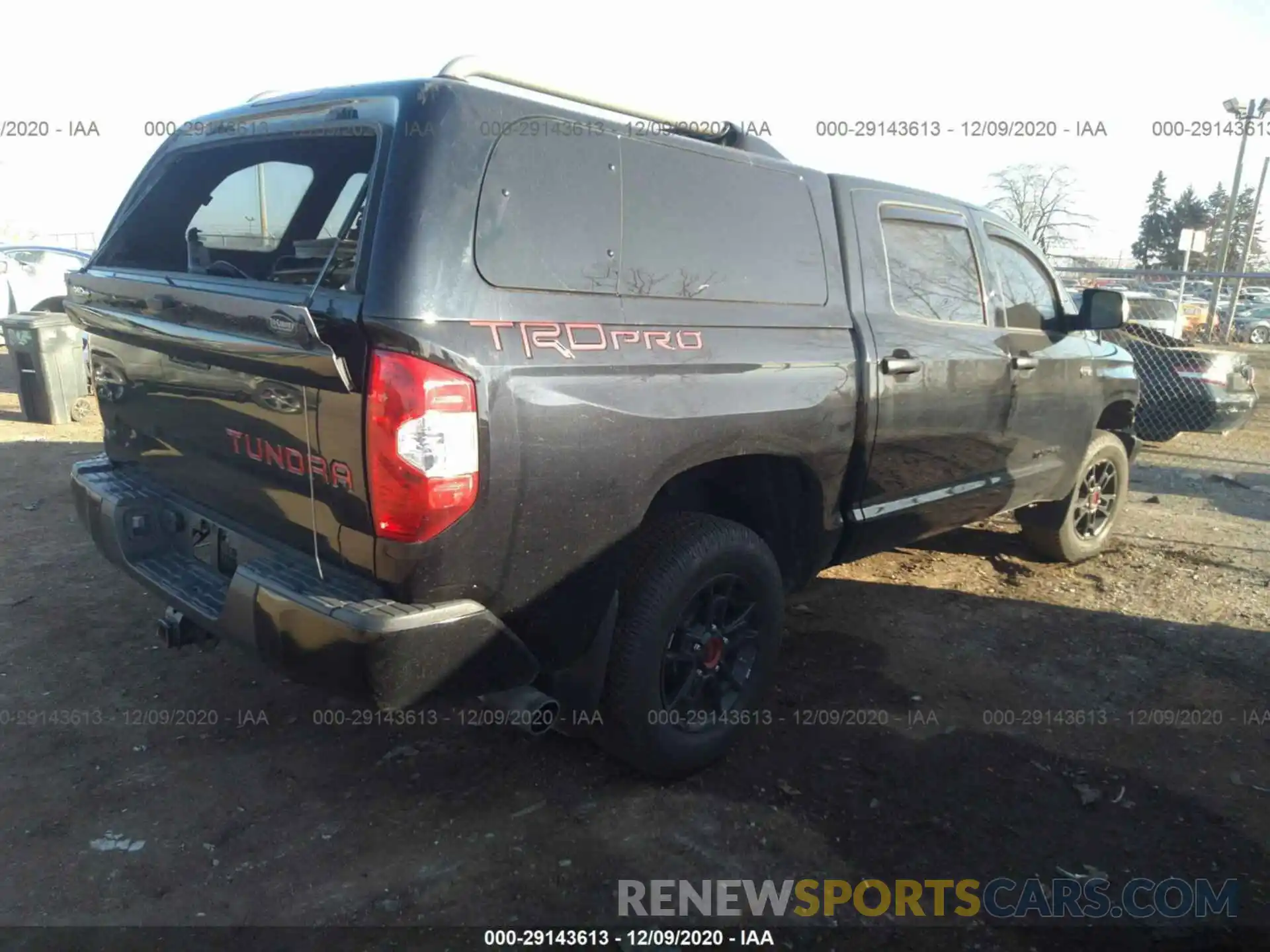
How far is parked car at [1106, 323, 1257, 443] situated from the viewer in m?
8.74

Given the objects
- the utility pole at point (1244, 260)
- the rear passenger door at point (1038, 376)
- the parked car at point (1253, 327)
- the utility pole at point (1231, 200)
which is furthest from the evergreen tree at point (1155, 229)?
the rear passenger door at point (1038, 376)

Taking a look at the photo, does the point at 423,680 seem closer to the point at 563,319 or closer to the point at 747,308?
the point at 563,319

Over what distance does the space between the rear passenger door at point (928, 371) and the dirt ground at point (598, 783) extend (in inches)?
30.4

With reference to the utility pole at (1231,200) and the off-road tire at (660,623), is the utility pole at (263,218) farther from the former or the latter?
the utility pole at (1231,200)

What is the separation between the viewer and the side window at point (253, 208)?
3.29 metres

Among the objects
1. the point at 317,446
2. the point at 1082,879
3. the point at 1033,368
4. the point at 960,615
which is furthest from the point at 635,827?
the point at 1033,368

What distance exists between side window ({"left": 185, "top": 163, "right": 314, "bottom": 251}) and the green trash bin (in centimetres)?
577

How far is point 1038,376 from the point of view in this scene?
14.5 ft

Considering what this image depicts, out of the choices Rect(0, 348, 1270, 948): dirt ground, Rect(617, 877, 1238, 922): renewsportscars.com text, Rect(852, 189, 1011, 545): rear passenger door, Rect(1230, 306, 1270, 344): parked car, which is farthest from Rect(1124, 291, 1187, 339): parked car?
Rect(617, 877, 1238, 922): renewsportscars.com text

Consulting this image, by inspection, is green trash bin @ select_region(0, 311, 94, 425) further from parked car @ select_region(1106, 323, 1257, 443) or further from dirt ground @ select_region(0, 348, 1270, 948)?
parked car @ select_region(1106, 323, 1257, 443)

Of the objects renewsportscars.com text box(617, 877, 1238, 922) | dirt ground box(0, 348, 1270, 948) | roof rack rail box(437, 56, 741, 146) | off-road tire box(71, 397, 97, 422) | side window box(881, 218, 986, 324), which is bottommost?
renewsportscars.com text box(617, 877, 1238, 922)

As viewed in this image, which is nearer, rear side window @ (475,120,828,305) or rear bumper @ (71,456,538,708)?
rear bumper @ (71,456,538,708)

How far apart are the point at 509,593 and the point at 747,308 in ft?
4.22

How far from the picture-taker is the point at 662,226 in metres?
2.77
